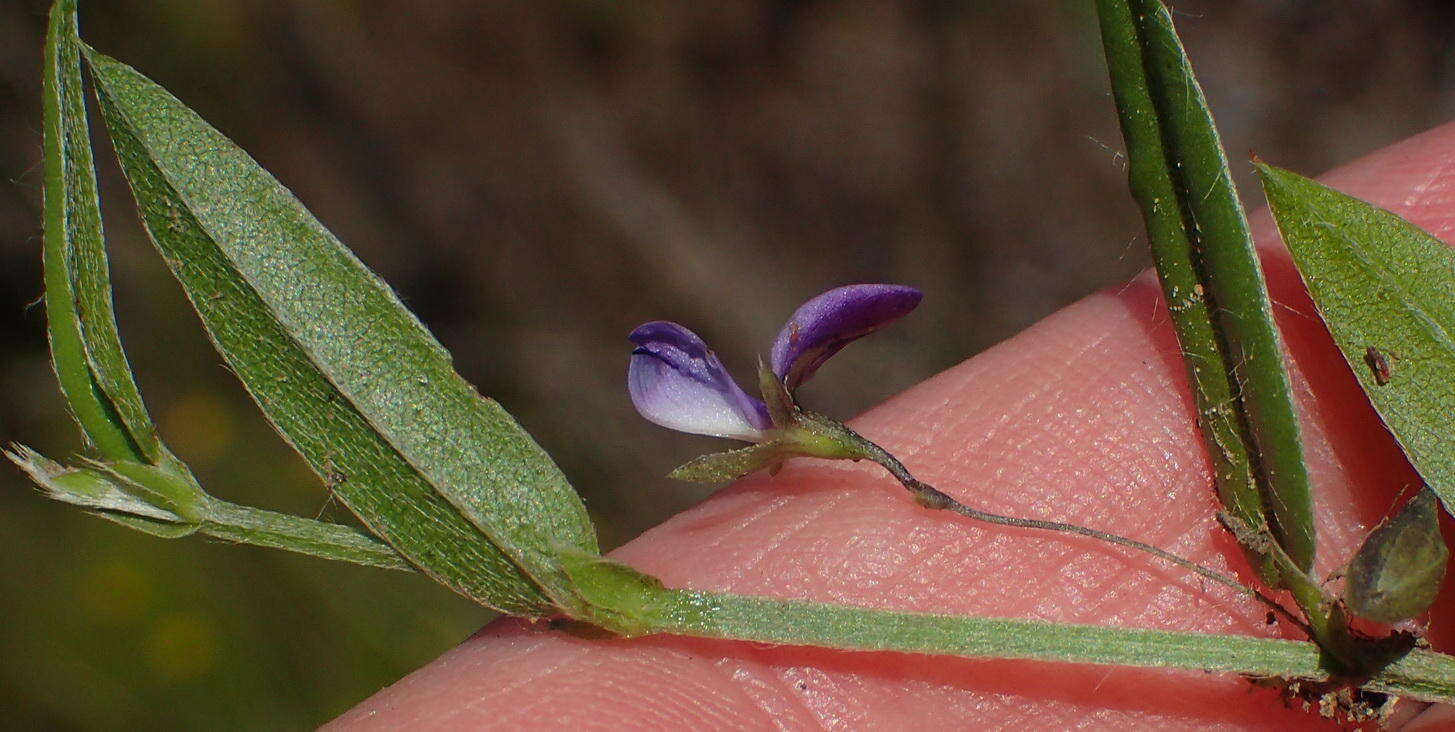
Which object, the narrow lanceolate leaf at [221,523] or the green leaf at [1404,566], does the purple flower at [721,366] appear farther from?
the green leaf at [1404,566]

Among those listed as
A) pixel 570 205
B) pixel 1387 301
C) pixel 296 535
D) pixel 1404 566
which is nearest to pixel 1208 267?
pixel 1387 301

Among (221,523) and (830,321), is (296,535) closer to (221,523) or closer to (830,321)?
(221,523)

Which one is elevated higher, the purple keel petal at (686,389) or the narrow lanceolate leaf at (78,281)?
the narrow lanceolate leaf at (78,281)

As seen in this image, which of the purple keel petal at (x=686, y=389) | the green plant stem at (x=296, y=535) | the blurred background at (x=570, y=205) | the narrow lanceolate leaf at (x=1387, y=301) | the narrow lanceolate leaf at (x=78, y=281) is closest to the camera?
the narrow lanceolate leaf at (x=78, y=281)

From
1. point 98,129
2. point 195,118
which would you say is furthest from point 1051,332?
point 98,129

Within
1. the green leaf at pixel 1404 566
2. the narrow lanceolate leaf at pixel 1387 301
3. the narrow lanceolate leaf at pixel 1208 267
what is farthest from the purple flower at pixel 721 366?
the green leaf at pixel 1404 566

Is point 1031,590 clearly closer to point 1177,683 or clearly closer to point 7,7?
point 1177,683
